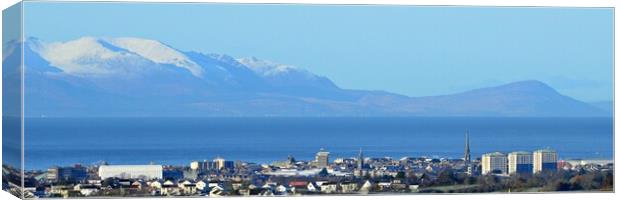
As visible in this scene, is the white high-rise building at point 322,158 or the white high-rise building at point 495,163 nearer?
the white high-rise building at point 322,158

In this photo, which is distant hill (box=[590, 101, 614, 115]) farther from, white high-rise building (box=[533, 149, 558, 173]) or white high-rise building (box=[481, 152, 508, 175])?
white high-rise building (box=[481, 152, 508, 175])

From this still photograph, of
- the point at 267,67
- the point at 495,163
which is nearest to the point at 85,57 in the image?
the point at 267,67

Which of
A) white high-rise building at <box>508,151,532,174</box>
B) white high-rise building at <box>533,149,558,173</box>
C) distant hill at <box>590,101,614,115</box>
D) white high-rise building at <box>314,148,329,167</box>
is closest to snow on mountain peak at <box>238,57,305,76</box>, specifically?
white high-rise building at <box>314,148,329,167</box>

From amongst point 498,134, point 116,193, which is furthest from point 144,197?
point 498,134

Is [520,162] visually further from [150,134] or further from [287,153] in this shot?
[150,134]

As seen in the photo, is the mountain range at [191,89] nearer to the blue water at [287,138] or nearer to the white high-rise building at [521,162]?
the blue water at [287,138]

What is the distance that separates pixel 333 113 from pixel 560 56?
2.17 m

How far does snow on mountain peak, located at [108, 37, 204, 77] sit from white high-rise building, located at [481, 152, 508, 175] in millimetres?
2743

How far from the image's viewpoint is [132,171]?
1437 cm

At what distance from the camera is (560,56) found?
1516 cm

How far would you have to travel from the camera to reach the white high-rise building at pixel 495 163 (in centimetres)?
1502

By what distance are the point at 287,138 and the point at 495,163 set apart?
1.95m

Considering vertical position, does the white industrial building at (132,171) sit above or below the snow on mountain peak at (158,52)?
below

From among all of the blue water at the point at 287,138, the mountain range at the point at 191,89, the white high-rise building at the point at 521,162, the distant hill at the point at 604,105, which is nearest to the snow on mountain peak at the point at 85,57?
the mountain range at the point at 191,89
